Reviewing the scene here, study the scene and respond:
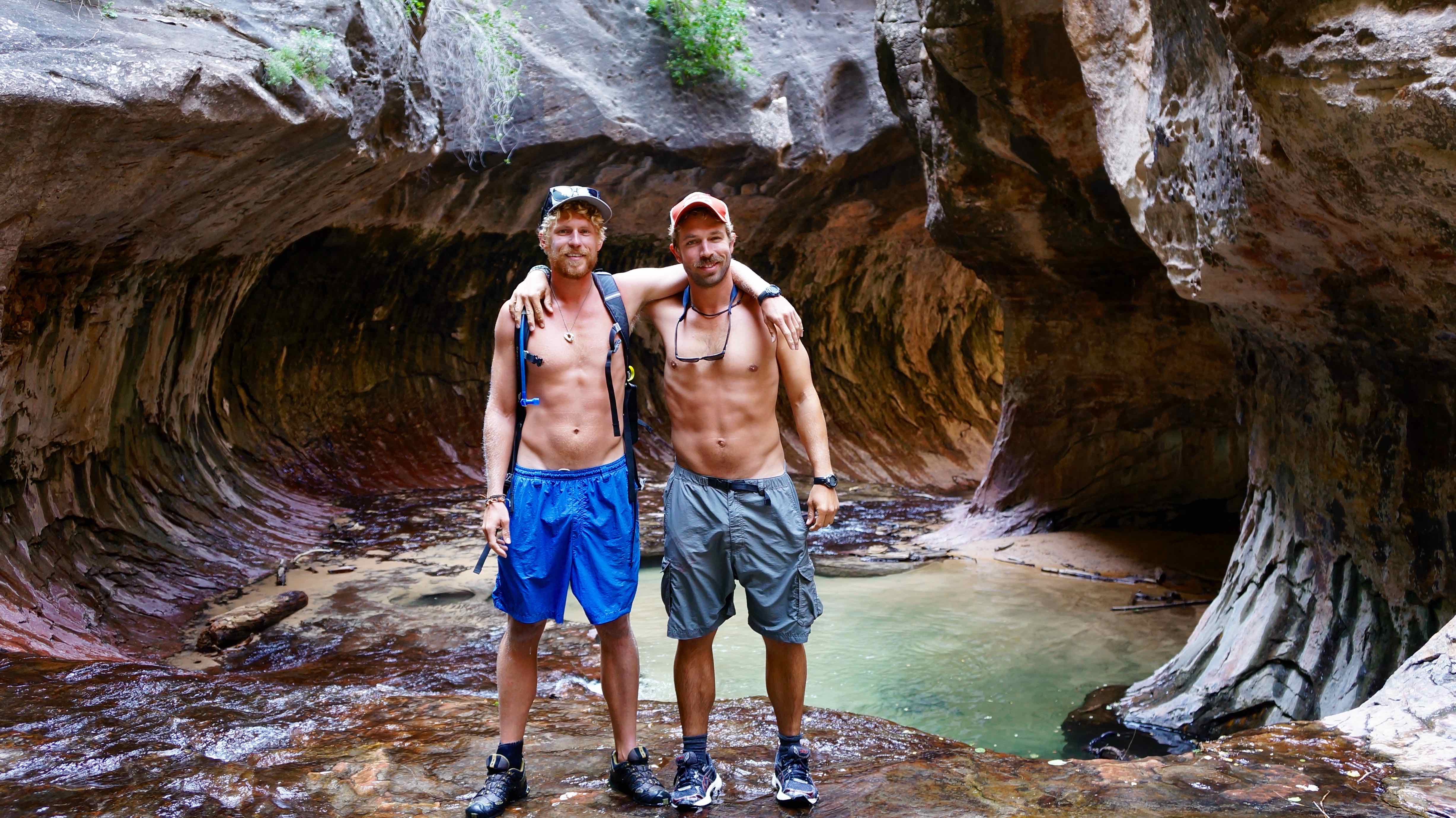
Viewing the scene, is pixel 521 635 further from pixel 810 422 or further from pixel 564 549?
pixel 810 422

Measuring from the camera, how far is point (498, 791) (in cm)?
267

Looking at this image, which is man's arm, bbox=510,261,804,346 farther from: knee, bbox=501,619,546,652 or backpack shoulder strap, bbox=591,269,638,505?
knee, bbox=501,619,546,652

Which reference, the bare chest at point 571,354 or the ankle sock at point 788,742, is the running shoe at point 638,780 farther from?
the bare chest at point 571,354

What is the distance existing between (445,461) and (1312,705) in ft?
29.0

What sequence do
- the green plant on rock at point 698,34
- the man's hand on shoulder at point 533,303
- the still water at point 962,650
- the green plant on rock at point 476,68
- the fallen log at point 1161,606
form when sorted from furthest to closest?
the green plant on rock at point 698,34
the green plant on rock at point 476,68
the fallen log at point 1161,606
the still water at point 962,650
the man's hand on shoulder at point 533,303

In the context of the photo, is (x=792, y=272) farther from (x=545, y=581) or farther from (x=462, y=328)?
(x=545, y=581)

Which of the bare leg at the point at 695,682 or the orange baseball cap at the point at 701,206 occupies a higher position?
the orange baseball cap at the point at 701,206

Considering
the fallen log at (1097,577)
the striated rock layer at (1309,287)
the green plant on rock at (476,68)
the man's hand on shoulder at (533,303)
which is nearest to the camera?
the striated rock layer at (1309,287)

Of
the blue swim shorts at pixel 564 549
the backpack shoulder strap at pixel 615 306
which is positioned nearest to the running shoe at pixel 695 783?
the blue swim shorts at pixel 564 549

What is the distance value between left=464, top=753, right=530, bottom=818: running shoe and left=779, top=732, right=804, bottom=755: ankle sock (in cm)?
65

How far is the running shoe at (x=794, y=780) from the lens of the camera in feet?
8.73

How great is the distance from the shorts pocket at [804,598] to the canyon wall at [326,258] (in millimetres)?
3704

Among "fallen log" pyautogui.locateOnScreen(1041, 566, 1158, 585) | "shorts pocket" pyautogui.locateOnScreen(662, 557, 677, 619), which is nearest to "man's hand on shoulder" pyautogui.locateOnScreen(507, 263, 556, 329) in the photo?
"shorts pocket" pyautogui.locateOnScreen(662, 557, 677, 619)

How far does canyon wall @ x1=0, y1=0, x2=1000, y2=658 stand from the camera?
17.3 ft
